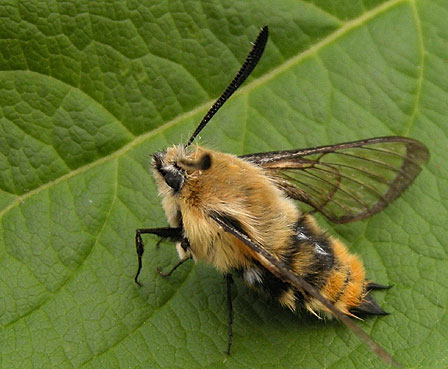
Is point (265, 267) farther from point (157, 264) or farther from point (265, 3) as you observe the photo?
point (265, 3)

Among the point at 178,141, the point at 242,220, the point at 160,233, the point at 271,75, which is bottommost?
the point at 160,233

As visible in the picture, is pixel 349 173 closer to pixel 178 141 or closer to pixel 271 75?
pixel 271 75

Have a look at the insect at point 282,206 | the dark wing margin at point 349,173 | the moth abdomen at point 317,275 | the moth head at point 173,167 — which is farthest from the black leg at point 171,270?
the dark wing margin at point 349,173

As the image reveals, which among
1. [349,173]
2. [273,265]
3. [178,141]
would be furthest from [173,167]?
[349,173]

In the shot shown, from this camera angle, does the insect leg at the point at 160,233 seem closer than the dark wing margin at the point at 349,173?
Yes

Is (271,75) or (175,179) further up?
(271,75)

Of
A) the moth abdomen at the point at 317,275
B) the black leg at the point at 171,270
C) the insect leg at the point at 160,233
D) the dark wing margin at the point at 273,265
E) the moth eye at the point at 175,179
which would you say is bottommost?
the black leg at the point at 171,270

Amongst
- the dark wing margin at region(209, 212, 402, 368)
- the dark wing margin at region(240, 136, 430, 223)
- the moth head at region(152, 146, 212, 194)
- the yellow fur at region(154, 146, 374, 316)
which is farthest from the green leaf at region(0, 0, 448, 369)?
the dark wing margin at region(209, 212, 402, 368)

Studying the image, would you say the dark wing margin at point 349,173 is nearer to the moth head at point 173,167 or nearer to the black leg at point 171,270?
the moth head at point 173,167

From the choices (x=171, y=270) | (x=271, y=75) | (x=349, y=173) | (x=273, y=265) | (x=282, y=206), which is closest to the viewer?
(x=273, y=265)
